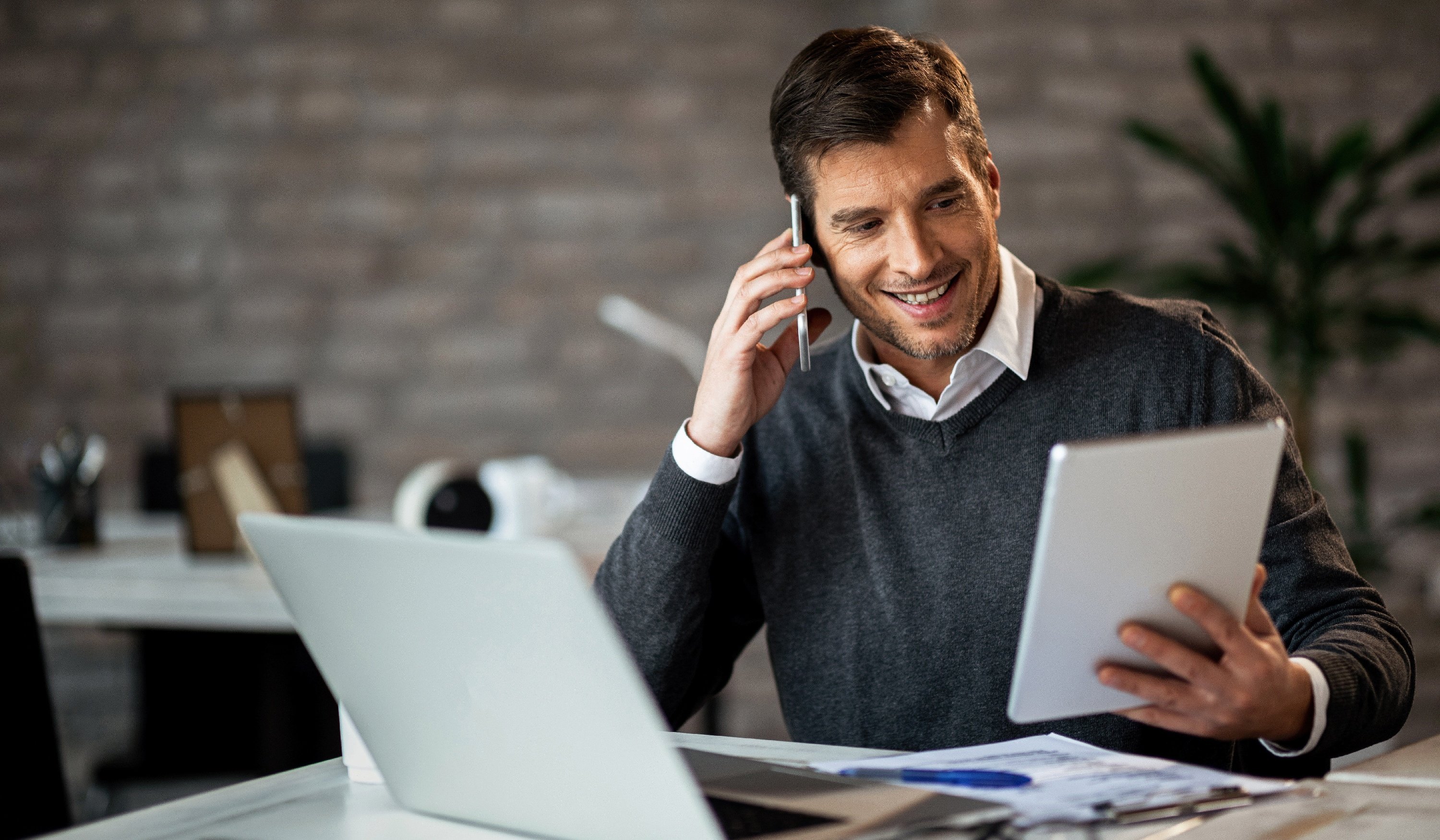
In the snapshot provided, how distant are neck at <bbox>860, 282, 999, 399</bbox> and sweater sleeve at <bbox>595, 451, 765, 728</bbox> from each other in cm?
24

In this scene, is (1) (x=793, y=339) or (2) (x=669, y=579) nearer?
(2) (x=669, y=579)

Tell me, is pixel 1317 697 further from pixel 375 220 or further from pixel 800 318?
pixel 375 220

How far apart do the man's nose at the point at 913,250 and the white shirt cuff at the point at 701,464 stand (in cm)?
24

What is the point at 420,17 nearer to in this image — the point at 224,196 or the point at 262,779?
the point at 224,196

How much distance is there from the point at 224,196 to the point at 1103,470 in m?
3.20

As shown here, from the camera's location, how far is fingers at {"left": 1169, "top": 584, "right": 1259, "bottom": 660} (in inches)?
31.3

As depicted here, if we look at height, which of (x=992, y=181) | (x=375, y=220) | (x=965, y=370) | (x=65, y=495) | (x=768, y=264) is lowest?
(x=65, y=495)

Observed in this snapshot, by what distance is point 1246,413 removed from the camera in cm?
124

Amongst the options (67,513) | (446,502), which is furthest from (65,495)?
(446,502)

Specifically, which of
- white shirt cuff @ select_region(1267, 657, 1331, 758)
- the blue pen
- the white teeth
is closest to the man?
the white teeth

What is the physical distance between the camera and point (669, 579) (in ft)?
3.98

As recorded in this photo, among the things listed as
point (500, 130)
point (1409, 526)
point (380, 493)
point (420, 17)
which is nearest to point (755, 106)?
point (500, 130)

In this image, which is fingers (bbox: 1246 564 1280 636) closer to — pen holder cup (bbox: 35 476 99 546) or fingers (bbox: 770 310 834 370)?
fingers (bbox: 770 310 834 370)

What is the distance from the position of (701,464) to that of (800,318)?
20 cm
